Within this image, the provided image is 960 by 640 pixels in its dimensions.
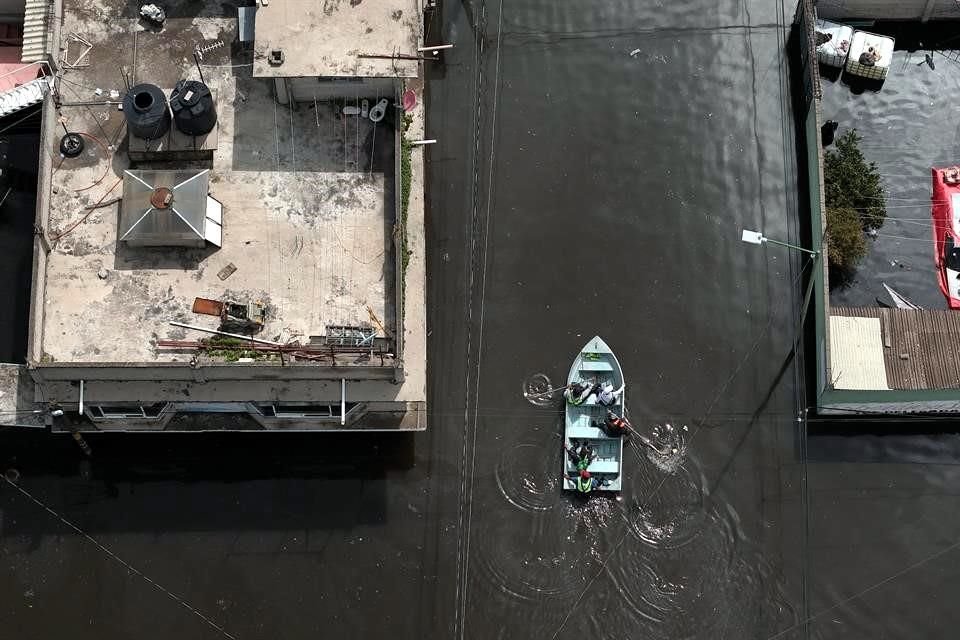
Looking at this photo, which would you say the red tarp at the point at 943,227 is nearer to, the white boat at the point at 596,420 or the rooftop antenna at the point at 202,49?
the white boat at the point at 596,420

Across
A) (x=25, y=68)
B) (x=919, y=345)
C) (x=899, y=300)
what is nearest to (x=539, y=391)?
(x=919, y=345)

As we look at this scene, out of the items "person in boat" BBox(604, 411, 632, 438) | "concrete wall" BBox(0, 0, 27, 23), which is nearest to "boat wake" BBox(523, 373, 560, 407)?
"person in boat" BBox(604, 411, 632, 438)

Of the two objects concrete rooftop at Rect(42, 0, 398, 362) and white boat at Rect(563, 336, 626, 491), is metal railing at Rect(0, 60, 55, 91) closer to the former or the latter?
concrete rooftop at Rect(42, 0, 398, 362)

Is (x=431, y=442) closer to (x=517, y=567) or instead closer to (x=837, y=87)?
(x=517, y=567)

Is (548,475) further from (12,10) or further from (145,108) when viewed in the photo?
(12,10)

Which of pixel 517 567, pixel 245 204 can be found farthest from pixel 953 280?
pixel 245 204

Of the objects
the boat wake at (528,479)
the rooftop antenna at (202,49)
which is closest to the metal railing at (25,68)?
the rooftop antenna at (202,49)
